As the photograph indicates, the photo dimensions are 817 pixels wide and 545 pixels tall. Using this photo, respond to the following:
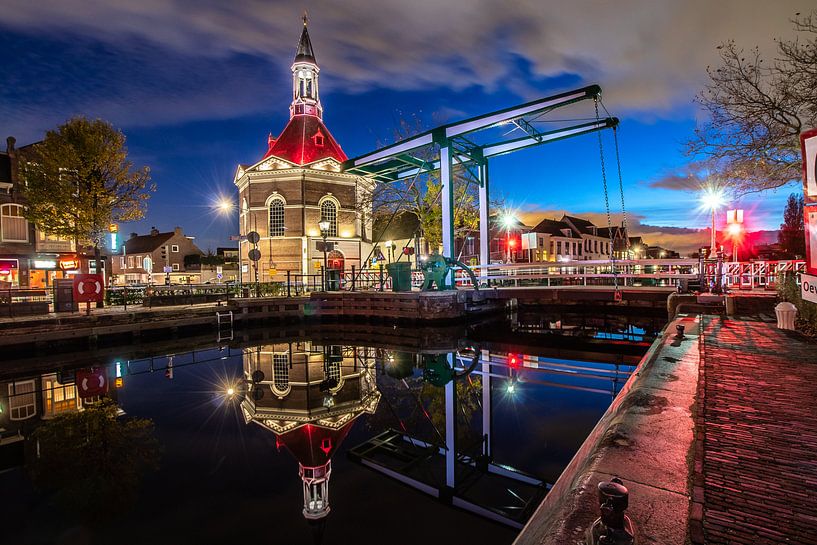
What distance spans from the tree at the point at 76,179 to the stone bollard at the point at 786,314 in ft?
84.2

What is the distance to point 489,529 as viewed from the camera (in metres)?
4.04

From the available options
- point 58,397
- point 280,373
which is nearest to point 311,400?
point 280,373

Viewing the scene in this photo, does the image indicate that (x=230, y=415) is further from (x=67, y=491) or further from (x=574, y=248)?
(x=574, y=248)

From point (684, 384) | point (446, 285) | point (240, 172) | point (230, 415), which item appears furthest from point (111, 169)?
point (684, 384)

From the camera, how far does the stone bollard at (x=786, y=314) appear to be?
26.2 ft

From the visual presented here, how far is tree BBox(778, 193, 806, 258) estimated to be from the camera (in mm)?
41875

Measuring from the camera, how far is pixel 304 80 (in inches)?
1449

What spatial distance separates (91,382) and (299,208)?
23.2 metres

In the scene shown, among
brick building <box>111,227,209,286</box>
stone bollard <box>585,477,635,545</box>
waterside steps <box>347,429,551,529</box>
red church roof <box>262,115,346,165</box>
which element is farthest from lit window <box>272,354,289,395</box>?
brick building <box>111,227,209,286</box>

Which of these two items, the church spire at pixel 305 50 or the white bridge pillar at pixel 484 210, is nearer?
the white bridge pillar at pixel 484 210

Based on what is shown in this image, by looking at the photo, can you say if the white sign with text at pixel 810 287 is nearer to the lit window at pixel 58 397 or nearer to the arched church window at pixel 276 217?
the lit window at pixel 58 397

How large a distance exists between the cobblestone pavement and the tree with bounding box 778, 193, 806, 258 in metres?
49.2

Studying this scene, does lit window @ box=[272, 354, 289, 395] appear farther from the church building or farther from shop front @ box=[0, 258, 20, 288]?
shop front @ box=[0, 258, 20, 288]

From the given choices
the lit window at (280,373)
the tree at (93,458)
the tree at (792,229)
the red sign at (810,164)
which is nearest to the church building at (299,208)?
the lit window at (280,373)
